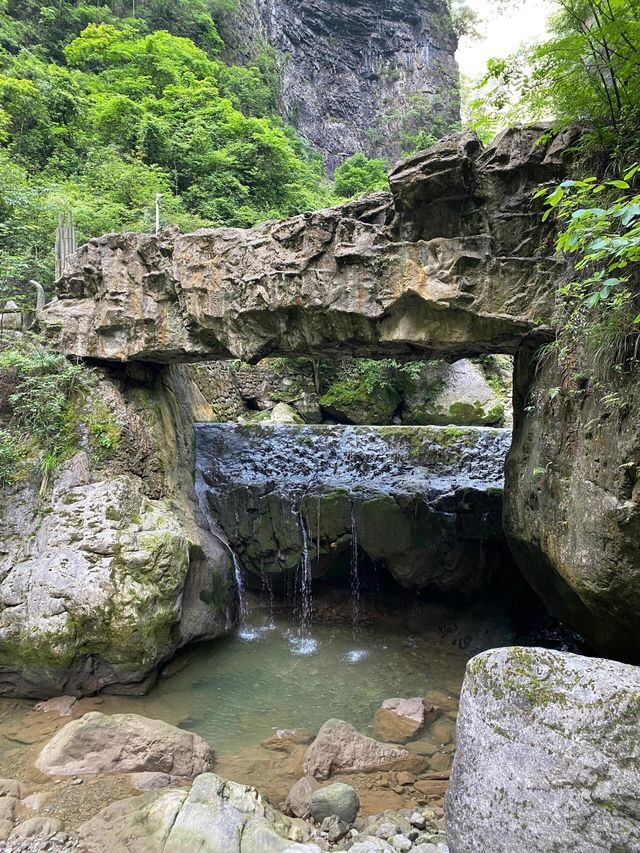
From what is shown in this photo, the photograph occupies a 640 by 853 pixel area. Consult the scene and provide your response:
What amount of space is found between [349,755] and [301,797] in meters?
0.67

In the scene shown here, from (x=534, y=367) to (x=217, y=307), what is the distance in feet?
13.4

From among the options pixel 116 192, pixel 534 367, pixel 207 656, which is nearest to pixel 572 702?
pixel 534 367

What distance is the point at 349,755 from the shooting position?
16.1ft

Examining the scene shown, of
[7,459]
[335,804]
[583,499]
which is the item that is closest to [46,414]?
[7,459]

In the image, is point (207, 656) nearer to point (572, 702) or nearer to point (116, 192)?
point (572, 702)

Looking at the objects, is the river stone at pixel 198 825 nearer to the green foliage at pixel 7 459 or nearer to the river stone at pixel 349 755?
the river stone at pixel 349 755


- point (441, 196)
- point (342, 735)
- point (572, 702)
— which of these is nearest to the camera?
point (572, 702)

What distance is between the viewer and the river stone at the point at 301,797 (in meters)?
4.30

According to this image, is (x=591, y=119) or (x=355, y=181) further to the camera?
(x=355, y=181)

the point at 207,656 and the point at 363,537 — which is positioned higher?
the point at 363,537

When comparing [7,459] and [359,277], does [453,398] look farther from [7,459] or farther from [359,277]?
[7,459]

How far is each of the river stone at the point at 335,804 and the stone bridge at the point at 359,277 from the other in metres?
4.62

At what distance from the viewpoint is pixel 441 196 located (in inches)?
216

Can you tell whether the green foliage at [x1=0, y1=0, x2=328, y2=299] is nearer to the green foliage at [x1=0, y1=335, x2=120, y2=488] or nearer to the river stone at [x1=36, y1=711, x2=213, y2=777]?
the green foliage at [x1=0, y1=335, x2=120, y2=488]
